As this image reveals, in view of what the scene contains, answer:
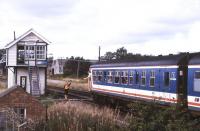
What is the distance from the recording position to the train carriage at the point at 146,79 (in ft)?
67.0

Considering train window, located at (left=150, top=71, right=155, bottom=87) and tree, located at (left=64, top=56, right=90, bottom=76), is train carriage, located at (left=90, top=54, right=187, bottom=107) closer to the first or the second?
train window, located at (left=150, top=71, right=155, bottom=87)

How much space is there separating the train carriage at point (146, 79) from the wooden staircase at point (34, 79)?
13245 millimetres

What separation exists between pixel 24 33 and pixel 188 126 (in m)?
40.4

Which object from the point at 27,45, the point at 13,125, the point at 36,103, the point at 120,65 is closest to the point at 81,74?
the point at 27,45

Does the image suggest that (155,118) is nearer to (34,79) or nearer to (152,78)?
(152,78)

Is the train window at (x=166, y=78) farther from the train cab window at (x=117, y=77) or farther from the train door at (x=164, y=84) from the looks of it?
the train cab window at (x=117, y=77)

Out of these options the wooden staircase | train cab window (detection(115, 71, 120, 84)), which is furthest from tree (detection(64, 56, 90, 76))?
train cab window (detection(115, 71, 120, 84))

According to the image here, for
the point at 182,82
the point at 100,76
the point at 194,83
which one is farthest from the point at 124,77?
the point at 194,83

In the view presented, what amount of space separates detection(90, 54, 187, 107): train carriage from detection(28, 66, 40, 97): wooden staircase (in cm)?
1324

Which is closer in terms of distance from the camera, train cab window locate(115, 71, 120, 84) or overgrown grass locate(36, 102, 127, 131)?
overgrown grass locate(36, 102, 127, 131)

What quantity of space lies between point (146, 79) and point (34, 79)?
25582 mm

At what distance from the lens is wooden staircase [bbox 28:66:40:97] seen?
46.4 meters

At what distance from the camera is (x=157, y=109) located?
35.2ft

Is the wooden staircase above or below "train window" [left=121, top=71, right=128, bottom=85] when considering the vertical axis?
below
